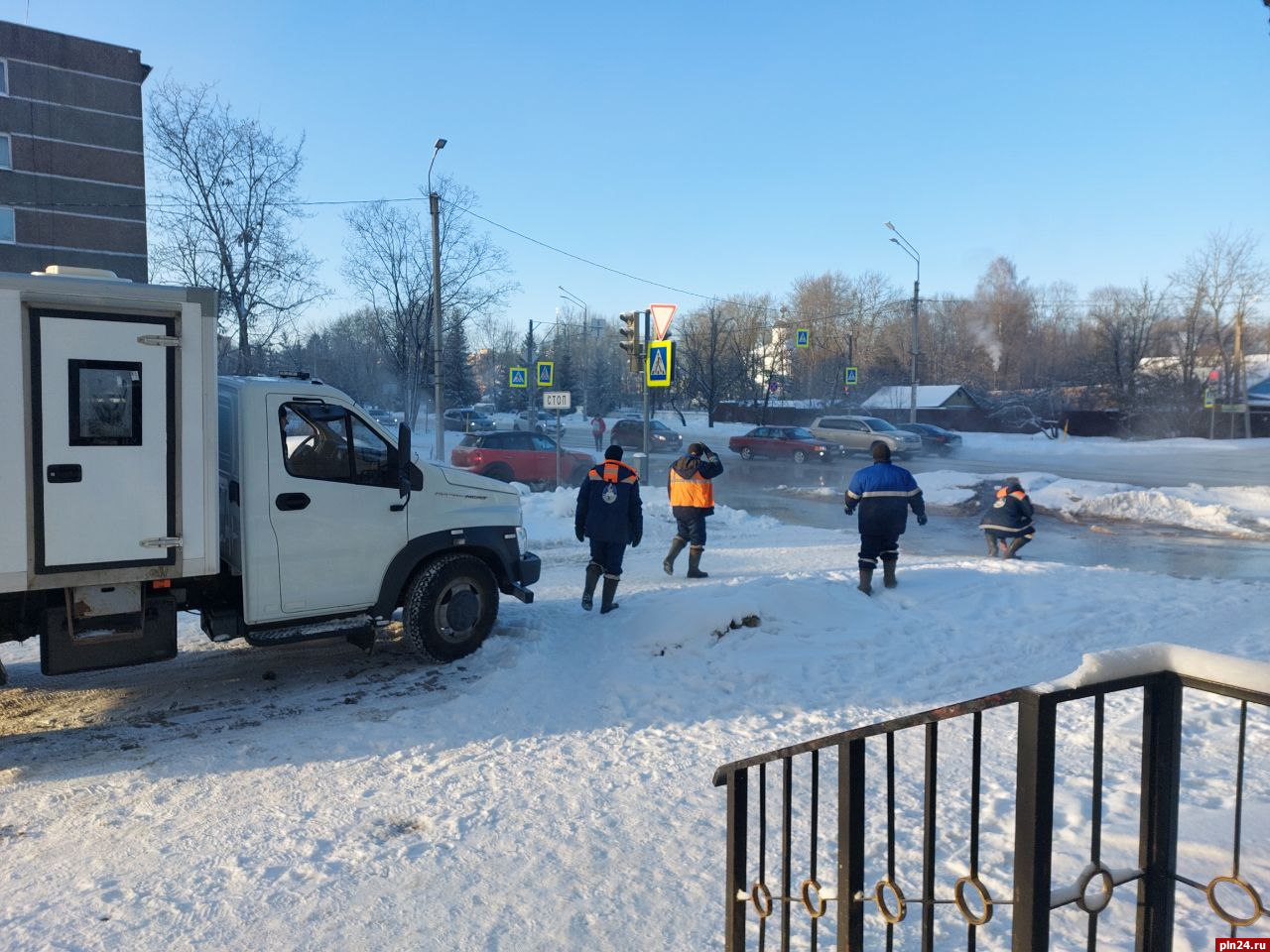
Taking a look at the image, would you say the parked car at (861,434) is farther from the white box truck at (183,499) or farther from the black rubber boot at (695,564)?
the white box truck at (183,499)

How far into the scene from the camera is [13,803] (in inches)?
187

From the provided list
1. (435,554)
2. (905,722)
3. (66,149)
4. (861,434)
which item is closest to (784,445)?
(861,434)

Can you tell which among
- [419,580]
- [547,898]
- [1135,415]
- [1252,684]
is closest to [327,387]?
[419,580]

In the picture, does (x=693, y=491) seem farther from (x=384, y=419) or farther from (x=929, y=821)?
(x=384, y=419)

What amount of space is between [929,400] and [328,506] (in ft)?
176

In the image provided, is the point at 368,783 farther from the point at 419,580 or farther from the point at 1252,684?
the point at 1252,684

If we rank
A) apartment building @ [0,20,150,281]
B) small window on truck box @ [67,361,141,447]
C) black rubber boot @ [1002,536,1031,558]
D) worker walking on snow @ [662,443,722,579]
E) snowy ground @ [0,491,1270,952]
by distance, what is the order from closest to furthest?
1. snowy ground @ [0,491,1270,952]
2. small window on truck box @ [67,361,141,447]
3. worker walking on snow @ [662,443,722,579]
4. black rubber boot @ [1002,536,1031,558]
5. apartment building @ [0,20,150,281]

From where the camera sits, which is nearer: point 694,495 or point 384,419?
point 694,495

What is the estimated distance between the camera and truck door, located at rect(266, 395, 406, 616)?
6586 mm

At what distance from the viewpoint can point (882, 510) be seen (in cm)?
940

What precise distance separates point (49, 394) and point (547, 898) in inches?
162

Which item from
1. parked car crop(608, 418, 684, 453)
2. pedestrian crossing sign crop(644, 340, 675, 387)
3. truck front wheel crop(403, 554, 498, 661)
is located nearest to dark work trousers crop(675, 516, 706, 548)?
truck front wheel crop(403, 554, 498, 661)

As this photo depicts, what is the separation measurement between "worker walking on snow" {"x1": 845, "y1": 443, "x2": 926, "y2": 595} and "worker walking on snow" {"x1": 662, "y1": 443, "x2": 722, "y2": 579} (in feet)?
6.25

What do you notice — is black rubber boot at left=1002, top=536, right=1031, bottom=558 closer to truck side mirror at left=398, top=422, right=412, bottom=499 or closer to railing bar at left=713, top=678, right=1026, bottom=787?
truck side mirror at left=398, top=422, right=412, bottom=499
